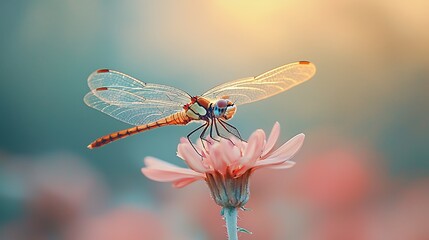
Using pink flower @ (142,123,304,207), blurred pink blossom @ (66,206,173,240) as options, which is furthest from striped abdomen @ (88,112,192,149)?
blurred pink blossom @ (66,206,173,240)

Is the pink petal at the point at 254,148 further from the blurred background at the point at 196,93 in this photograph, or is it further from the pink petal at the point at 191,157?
the blurred background at the point at 196,93

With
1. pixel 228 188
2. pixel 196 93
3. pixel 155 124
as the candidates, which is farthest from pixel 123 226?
pixel 228 188

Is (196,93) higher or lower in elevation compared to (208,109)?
higher

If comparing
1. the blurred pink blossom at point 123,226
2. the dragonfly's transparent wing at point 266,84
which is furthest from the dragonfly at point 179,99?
the blurred pink blossom at point 123,226

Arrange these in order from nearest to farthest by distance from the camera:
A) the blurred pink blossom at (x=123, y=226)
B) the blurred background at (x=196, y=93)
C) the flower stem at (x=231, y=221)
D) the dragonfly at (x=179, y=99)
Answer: the flower stem at (x=231, y=221)
the dragonfly at (x=179, y=99)
the blurred pink blossom at (x=123, y=226)
the blurred background at (x=196, y=93)

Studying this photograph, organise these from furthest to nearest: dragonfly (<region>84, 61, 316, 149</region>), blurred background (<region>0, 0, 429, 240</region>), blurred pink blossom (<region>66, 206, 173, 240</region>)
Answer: blurred background (<region>0, 0, 429, 240</region>), blurred pink blossom (<region>66, 206, 173, 240</region>), dragonfly (<region>84, 61, 316, 149</region>)

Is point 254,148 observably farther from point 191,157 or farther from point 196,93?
point 196,93

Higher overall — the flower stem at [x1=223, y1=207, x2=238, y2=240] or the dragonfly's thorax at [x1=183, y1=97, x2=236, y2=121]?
the dragonfly's thorax at [x1=183, y1=97, x2=236, y2=121]

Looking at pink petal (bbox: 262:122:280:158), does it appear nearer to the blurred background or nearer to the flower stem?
the flower stem
